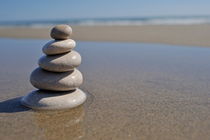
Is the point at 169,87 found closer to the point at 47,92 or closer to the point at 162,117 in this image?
the point at 162,117

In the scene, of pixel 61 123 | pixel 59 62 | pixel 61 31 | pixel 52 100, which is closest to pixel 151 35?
pixel 61 31

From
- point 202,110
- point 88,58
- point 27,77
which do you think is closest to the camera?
point 202,110

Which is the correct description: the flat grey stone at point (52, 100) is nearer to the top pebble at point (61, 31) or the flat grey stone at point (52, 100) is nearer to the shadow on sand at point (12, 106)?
the shadow on sand at point (12, 106)

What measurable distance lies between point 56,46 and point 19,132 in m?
1.65

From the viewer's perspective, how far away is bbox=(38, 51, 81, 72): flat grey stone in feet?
15.7

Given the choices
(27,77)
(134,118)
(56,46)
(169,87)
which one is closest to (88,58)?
(27,77)

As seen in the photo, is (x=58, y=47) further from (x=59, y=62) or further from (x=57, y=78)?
(x=57, y=78)

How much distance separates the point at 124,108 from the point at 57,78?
126cm

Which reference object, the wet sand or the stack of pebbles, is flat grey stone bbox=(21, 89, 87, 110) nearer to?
the stack of pebbles

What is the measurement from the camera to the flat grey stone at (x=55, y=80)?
15.6ft

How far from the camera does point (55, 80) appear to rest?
187 inches

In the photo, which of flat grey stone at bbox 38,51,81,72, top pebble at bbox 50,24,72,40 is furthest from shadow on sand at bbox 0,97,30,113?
top pebble at bbox 50,24,72,40

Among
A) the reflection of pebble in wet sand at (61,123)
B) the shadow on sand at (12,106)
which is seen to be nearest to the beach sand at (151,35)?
the reflection of pebble in wet sand at (61,123)

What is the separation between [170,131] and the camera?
3.80 m
